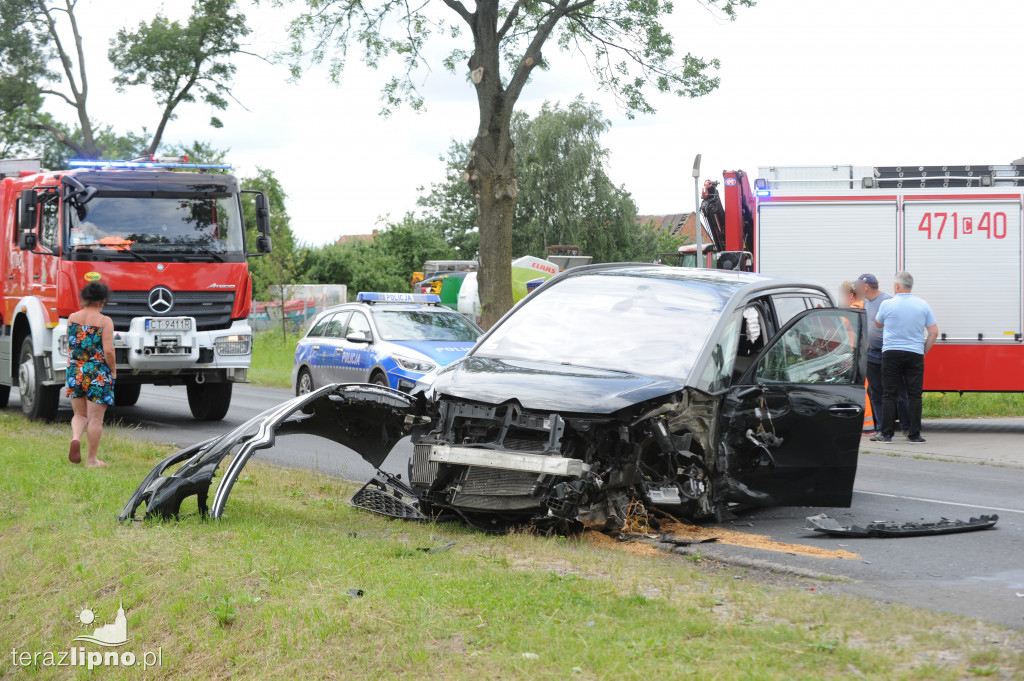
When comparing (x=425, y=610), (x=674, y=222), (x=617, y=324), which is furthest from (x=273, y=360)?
(x=674, y=222)

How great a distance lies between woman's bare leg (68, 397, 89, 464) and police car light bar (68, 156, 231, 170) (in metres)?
5.05

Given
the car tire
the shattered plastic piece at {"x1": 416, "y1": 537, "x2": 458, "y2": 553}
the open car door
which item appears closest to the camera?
the shattered plastic piece at {"x1": 416, "y1": 537, "x2": 458, "y2": 553}

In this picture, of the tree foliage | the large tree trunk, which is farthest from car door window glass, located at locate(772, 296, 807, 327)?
the tree foliage

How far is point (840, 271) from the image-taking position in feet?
50.6

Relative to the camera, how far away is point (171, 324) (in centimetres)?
1318

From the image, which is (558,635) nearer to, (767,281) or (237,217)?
(767,281)

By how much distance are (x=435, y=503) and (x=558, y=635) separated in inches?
97.4

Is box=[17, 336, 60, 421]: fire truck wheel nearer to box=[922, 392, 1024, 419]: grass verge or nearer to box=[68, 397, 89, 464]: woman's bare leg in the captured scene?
box=[68, 397, 89, 464]: woman's bare leg

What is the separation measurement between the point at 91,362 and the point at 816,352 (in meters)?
6.24

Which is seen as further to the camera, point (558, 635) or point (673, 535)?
point (673, 535)

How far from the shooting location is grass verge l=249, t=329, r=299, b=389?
24.6 meters

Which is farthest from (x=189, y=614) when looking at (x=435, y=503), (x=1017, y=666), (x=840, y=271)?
(x=840, y=271)

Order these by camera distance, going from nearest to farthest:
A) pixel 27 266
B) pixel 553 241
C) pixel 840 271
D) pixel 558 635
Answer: pixel 558 635 < pixel 27 266 < pixel 840 271 < pixel 553 241

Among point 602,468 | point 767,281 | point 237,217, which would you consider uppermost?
point 237,217
